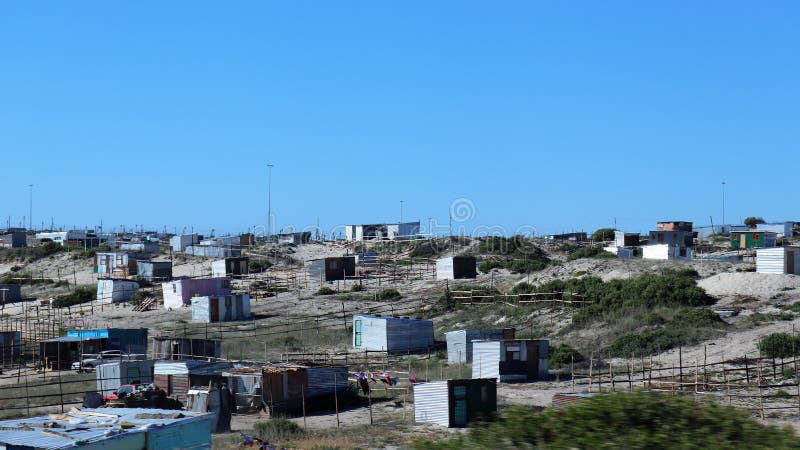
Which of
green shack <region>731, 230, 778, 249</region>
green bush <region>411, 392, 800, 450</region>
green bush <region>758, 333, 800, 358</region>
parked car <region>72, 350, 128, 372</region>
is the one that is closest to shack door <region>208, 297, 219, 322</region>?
parked car <region>72, 350, 128, 372</region>

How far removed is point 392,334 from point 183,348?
9.38 meters

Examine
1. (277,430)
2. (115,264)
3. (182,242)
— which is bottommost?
(277,430)

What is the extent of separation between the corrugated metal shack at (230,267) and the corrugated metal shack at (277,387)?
39.5 metres

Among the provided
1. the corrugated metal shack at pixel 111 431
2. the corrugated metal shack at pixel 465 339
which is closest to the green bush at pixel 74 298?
the corrugated metal shack at pixel 465 339

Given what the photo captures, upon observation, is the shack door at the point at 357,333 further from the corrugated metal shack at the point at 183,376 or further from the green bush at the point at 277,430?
the green bush at the point at 277,430

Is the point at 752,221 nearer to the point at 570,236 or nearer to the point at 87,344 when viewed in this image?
the point at 570,236

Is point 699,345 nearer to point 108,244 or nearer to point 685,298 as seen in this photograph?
point 685,298

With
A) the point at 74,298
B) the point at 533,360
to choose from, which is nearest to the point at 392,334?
the point at 533,360

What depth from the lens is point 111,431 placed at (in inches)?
758

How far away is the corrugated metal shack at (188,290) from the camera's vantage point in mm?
60531

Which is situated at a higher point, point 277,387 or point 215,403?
point 277,387

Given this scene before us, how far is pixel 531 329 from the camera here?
46938mm

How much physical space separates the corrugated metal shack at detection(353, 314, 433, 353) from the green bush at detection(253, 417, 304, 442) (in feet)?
53.3

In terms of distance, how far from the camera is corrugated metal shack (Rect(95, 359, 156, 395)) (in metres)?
34.2
